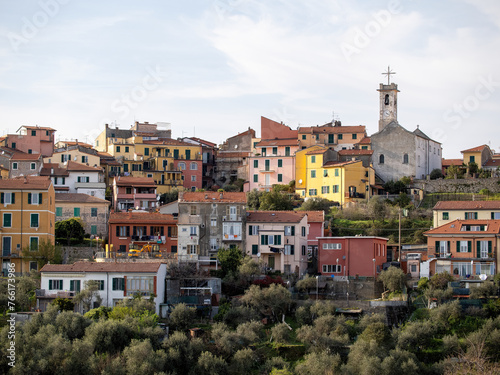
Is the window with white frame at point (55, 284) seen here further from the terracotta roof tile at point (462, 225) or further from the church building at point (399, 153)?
the church building at point (399, 153)

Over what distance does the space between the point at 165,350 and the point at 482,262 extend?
22.0 m

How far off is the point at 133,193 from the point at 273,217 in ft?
64.7

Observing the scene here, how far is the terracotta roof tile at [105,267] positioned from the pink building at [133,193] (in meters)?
20.9

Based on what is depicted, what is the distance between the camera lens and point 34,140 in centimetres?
9081

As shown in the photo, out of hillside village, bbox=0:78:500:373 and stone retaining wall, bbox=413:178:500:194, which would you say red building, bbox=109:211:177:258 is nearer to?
hillside village, bbox=0:78:500:373

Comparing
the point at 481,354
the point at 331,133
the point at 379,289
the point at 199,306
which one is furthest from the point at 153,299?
the point at 331,133

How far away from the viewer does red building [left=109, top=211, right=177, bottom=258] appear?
64.6 m

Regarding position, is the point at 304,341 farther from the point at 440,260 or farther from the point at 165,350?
the point at 440,260

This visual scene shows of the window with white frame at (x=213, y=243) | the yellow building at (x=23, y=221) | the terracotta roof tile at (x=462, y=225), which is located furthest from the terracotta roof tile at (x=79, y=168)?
the terracotta roof tile at (x=462, y=225)

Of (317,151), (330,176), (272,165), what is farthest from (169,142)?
(330,176)

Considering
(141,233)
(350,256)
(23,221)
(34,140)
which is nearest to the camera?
(23,221)

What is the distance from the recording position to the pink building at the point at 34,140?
3561 inches

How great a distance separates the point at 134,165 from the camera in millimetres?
90062

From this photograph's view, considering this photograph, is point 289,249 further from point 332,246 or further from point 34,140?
point 34,140
